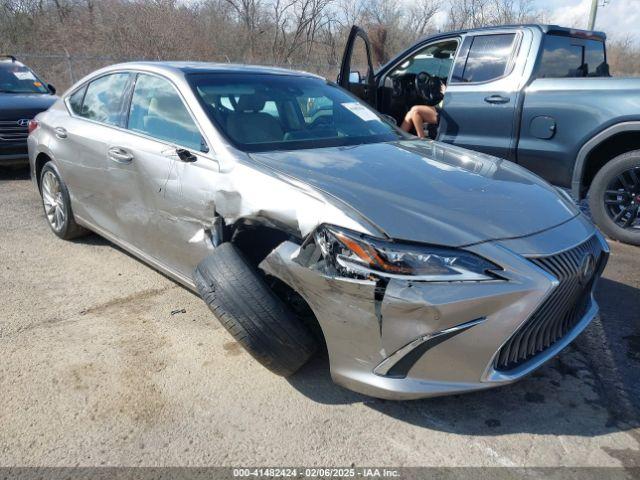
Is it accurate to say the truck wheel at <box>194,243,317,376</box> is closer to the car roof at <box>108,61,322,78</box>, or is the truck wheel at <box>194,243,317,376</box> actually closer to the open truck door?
the car roof at <box>108,61,322,78</box>

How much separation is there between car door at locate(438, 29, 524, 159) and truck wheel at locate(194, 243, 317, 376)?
351cm

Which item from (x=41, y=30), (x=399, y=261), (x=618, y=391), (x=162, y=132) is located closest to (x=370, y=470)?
(x=399, y=261)

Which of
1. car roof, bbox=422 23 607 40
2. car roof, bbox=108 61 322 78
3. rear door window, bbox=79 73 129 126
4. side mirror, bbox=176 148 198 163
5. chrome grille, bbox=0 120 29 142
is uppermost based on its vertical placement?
car roof, bbox=422 23 607 40

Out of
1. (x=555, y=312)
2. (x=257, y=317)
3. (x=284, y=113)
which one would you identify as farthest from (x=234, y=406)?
(x=284, y=113)

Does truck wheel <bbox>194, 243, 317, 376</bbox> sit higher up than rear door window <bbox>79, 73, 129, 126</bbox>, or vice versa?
rear door window <bbox>79, 73, 129, 126</bbox>

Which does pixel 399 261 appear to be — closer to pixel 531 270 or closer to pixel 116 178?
pixel 531 270

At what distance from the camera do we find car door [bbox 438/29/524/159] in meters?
5.19

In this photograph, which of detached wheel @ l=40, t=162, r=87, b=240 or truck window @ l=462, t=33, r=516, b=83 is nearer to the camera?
detached wheel @ l=40, t=162, r=87, b=240

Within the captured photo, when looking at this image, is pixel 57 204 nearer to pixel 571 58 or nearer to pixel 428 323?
pixel 428 323

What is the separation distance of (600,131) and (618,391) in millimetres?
2722

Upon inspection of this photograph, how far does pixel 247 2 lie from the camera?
25.4m

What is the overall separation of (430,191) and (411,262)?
2.04 ft

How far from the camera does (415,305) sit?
84.5 inches

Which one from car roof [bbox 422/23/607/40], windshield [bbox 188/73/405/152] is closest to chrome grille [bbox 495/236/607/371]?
windshield [bbox 188/73/405/152]
